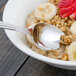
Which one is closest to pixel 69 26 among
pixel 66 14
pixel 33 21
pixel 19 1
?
pixel 66 14

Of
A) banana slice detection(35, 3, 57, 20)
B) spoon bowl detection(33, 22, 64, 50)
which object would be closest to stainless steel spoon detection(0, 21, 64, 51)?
spoon bowl detection(33, 22, 64, 50)

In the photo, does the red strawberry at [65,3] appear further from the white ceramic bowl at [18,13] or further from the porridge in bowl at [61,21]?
the white ceramic bowl at [18,13]

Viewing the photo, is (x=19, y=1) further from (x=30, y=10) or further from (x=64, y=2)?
(x=64, y=2)

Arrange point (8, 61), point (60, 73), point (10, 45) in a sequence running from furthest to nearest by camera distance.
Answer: point (10, 45) → point (8, 61) → point (60, 73)

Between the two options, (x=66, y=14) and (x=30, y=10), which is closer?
(x=66, y=14)

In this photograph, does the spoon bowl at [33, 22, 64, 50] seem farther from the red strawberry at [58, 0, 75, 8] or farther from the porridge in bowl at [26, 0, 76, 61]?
the red strawberry at [58, 0, 75, 8]

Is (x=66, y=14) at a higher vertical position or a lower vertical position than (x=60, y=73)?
higher

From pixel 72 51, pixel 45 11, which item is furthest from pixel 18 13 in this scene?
pixel 72 51

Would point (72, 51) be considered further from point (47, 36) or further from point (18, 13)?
point (18, 13)

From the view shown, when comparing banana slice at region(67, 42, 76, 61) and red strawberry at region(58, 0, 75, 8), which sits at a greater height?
red strawberry at region(58, 0, 75, 8)
